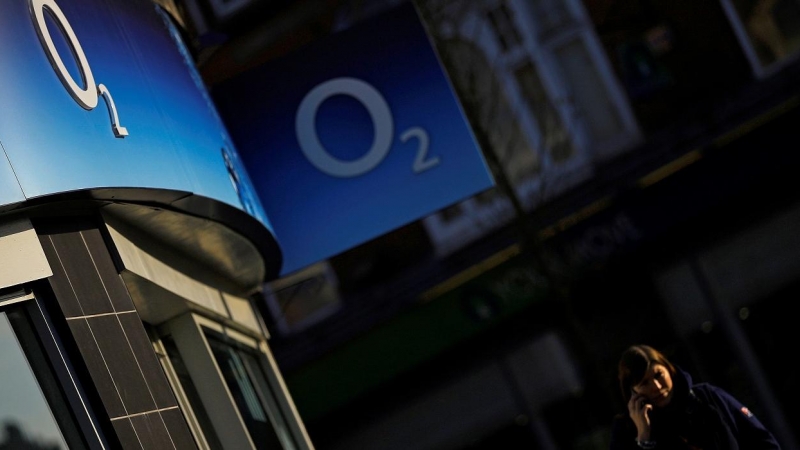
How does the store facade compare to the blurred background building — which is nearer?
the store facade

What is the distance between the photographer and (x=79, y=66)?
5523 mm

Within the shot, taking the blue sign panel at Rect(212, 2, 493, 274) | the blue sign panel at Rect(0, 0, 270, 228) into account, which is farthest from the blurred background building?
the blue sign panel at Rect(0, 0, 270, 228)

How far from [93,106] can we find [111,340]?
0.92 metres

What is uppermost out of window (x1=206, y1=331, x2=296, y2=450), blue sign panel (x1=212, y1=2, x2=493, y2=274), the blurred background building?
blue sign panel (x1=212, y1=2, x2=493, y2=274)

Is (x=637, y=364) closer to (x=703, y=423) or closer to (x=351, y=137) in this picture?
(x=703, y=423)

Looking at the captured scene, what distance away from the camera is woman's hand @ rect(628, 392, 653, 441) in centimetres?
592

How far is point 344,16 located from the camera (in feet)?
58.2

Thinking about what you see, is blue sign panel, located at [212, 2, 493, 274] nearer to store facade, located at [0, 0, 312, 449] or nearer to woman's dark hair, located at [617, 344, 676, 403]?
store facade, located at [0, 0, 312, 449]

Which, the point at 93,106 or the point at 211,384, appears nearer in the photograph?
the point at 93,106

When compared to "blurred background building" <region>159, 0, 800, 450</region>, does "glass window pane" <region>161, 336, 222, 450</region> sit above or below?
above

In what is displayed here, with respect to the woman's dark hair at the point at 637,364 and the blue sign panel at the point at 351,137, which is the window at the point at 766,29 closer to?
the blue sign panel at the point at 351,137

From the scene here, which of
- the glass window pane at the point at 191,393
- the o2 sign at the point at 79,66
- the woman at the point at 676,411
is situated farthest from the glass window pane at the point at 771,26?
the o2 sign at the point at 79,66

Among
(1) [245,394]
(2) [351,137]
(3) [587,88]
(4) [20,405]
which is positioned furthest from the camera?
(3) [587,88]

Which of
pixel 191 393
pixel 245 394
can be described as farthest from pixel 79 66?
pixel 245 394
